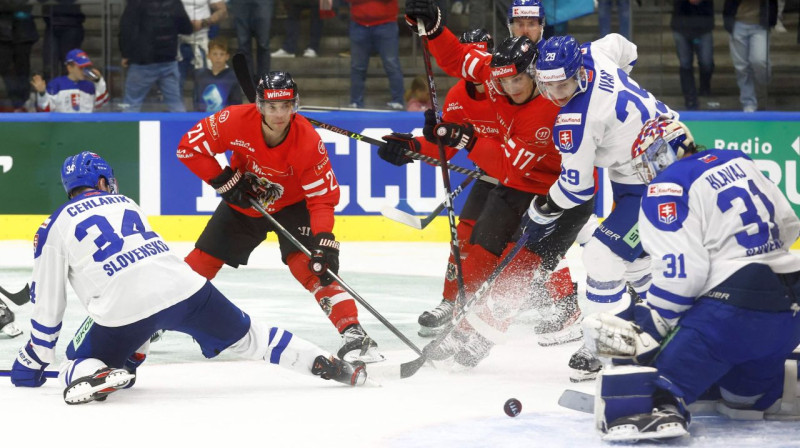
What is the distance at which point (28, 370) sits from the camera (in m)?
4.04

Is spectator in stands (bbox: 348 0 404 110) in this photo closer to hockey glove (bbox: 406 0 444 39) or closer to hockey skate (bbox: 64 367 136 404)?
hockey glove (bbox: 406 0 444 39)

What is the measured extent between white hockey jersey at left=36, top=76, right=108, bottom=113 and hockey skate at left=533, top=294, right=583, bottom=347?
421cm

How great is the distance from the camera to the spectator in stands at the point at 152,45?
331 inches

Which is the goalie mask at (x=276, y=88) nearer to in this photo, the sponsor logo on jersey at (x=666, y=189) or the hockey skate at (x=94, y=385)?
the hockey skate at (x=94, y=385)

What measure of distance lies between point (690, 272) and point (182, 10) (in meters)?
5.79

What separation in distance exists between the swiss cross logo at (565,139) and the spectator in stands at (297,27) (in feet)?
15.1

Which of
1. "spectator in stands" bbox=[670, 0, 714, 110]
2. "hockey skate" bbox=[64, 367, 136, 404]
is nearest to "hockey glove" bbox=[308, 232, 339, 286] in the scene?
"hockey skate" bbox=[64, 367, 136, 404]

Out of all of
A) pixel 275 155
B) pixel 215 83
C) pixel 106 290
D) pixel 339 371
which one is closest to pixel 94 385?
pixel 106 290

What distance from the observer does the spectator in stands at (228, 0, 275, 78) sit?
845cm

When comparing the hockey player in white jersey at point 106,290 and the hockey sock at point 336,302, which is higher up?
the hockey player in white jersey at point 106,290

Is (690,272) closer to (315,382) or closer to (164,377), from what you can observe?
(315,382)

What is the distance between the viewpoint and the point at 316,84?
8.52m

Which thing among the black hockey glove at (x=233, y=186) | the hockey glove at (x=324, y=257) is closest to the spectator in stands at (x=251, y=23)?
the black hockey glove at (x=233, y=186)

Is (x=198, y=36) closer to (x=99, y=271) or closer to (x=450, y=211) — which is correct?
(x=450, y=211)
